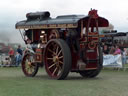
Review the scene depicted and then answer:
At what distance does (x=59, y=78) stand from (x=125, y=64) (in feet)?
24.7

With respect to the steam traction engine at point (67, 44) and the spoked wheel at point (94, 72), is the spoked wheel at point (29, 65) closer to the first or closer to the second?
the steam traction engine at point (67, 44)

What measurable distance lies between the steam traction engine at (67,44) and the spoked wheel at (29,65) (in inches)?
1.9

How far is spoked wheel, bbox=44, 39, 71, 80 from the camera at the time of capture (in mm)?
11562

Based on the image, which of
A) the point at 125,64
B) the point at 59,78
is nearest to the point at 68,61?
the point at 59,78

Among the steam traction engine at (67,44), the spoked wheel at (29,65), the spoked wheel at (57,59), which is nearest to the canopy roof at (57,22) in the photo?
the steam traction engine at (67,44)

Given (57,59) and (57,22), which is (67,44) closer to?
(57,59)

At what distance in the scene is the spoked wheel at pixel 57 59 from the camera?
11.6m

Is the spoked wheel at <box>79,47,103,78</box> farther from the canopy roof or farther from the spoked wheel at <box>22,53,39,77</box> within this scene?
the spoked wheel at <box>22,53,39,77</box>

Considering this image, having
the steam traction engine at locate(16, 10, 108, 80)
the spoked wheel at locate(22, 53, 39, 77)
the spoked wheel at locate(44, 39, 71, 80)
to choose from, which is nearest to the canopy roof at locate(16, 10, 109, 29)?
the steam traction engine at locate(16, 10, 108, 80)

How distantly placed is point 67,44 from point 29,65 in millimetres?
2431

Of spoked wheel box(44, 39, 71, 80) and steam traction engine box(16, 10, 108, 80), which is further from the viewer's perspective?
steam traction engine box(16, 10, 108, 80)

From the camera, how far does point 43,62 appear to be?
12.8m

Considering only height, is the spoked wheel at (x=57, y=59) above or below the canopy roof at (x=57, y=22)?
below

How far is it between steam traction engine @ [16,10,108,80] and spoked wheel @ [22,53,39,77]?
5cm
